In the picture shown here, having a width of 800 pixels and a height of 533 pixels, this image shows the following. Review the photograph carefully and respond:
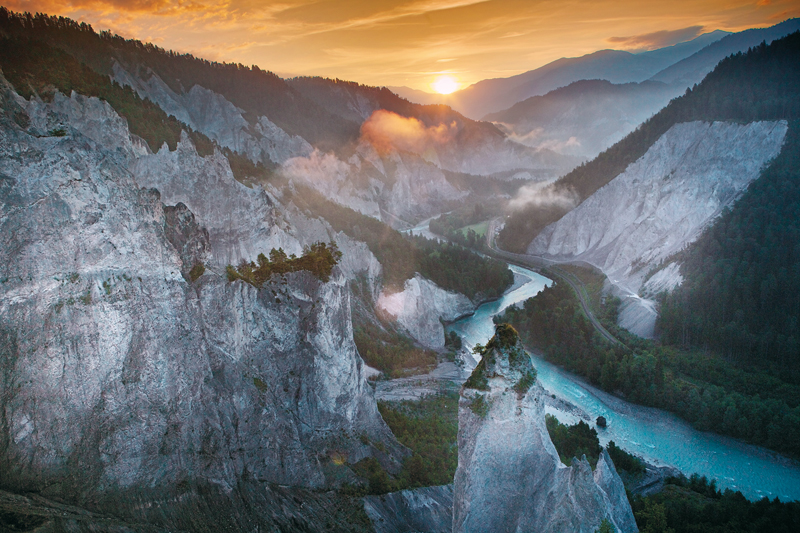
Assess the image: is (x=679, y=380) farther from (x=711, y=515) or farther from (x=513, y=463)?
(x=513, y=463)

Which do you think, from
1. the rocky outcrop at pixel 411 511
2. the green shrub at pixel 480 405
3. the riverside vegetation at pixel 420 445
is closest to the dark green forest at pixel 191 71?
the riverside vegetation at pixel 420 445

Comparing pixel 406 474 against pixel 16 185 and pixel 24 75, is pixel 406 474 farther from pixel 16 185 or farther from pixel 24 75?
pixel 24 75

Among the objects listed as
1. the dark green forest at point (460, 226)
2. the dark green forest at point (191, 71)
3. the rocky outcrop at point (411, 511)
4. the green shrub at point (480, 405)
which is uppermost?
the dark green forest at point (191, 71)

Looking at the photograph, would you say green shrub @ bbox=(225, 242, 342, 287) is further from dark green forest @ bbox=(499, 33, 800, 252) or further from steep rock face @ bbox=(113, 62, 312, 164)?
dark green forest @ bbox=(499, 33, 800, 252)

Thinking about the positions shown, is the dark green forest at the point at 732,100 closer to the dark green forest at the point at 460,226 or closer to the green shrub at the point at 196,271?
the dark green forest at the point at 460,226

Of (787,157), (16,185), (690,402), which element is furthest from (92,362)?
(787,157)

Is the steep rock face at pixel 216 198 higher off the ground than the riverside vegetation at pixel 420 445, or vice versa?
the steep rock face at pixel 216 198

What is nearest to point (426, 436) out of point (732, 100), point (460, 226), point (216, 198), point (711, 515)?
point (711, 515)
